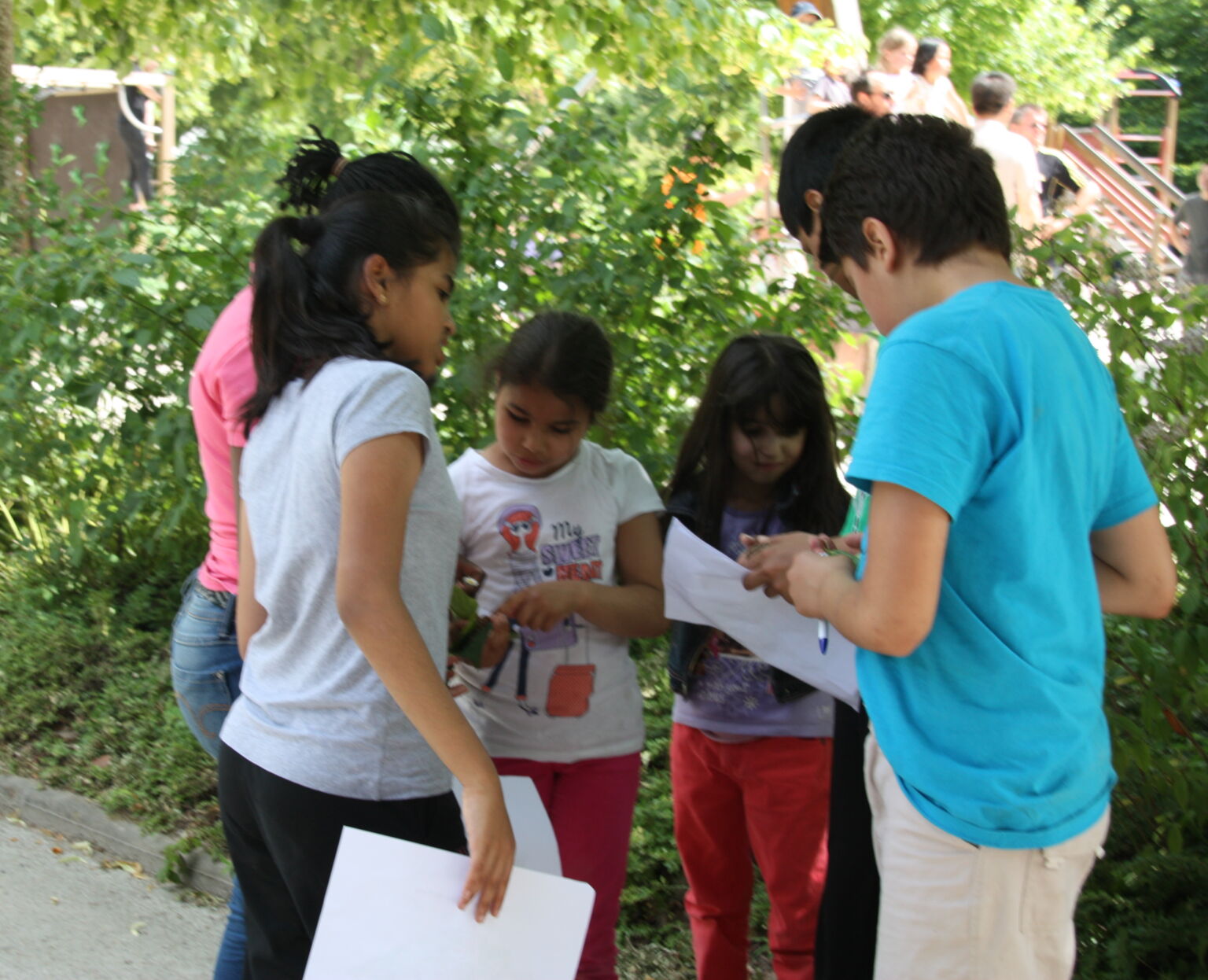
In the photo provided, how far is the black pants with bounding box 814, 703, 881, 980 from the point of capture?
86.7 inches

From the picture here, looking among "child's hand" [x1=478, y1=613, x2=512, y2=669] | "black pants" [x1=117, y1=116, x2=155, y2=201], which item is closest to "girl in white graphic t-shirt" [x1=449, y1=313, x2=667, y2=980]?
"child's hand" [x1=478, y1=613, x2=512, y2=669]

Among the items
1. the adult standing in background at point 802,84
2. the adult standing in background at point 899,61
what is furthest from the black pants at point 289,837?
the adult standing in background at point 899,61

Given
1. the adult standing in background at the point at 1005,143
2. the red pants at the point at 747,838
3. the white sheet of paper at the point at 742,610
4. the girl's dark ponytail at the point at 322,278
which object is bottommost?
the red pants at the point at 747,838

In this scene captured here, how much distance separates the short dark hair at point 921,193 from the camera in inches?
64.0

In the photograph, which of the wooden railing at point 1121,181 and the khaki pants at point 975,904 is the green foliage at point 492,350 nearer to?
the khaki pants at point 975,904

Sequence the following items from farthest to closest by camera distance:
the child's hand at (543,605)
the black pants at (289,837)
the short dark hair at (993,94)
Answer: the short dark hair at (993,94), the child's hand at (543,605), the black pants at (289,837)

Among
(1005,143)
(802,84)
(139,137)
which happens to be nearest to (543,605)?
(1005,143)

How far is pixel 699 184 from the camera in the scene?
3848 millimetres

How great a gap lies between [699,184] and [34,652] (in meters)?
3.60

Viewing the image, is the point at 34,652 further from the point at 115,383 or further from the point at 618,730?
the point at 618,730

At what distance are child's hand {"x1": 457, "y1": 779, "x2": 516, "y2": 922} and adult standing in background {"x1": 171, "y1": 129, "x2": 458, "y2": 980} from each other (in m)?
0.82

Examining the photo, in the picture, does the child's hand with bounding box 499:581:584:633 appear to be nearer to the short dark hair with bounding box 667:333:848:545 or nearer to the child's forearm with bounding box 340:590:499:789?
the short dark hair with bounding box 667:333:848:545

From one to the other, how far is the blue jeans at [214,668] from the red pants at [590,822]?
0.58 meters

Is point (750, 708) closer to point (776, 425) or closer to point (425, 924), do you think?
point (776, 425)
